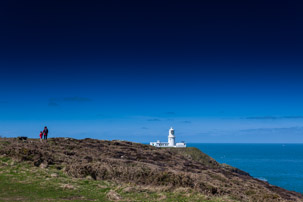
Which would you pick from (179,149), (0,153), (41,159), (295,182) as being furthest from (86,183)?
(295,182)

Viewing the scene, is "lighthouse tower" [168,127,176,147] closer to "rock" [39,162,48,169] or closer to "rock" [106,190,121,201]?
"rock" [39,162,48,169]


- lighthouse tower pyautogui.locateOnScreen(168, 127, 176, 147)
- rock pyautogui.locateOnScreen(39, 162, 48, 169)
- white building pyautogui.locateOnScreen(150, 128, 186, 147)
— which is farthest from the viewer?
lighthouse tower pyautogui.locateOnScreen(168, 127, 176, 147)

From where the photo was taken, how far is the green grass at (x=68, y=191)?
13.5m

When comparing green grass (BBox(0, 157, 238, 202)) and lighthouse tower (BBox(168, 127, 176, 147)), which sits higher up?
lighthouse tower (BBox(168, 127, 176, 147))

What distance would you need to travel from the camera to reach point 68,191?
14719mm

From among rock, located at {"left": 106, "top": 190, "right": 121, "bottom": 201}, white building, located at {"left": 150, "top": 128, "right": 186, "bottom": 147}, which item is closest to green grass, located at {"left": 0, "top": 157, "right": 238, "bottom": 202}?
rock, located at {"left": 106, "top": 190, "right": 121, "bottom": 201}

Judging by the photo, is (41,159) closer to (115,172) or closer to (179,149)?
(115,172)

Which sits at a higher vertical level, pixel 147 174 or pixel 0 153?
pixel 0 153

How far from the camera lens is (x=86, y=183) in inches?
678

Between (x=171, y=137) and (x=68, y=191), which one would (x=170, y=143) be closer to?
(x=171, y=137)

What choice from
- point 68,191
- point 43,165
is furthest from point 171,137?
point 68,191

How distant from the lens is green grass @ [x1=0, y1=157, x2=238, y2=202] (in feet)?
44.3

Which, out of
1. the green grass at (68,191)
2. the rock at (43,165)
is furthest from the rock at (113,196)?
the rock at (43,165)

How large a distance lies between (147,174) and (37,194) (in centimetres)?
912
